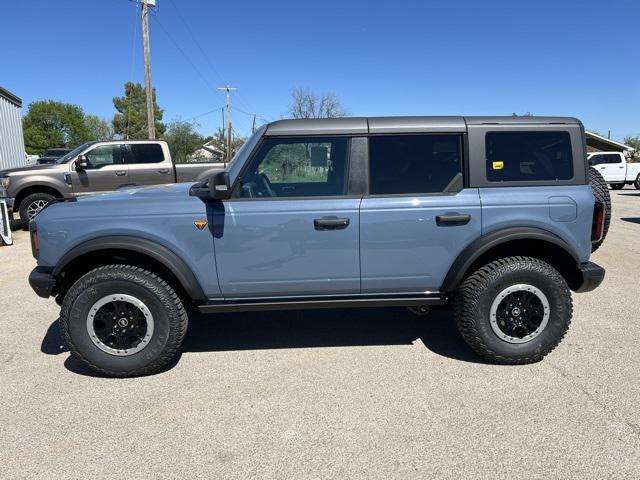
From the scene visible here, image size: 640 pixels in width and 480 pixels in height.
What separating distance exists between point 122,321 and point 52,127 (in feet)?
293

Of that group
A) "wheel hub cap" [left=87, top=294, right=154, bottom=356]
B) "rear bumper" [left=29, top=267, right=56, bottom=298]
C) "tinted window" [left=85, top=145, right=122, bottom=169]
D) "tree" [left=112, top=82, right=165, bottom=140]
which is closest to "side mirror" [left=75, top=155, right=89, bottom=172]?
"tinted window" [left=85, top=145, right=122, bottom=169]

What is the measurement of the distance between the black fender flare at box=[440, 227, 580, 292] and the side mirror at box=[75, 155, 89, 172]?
8593 millimetres

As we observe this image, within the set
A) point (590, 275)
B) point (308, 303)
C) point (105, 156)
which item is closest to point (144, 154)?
point (105, 156)

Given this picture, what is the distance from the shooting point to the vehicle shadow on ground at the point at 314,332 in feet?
13.0

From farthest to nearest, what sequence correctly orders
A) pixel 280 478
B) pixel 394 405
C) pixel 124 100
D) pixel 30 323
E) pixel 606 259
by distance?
pixel 124 100 → pixel 606 259 → pixel 30 323 → pixel 394 405 → pixel 280 478

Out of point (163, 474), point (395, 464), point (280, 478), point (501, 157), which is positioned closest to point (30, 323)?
point (163, 474)

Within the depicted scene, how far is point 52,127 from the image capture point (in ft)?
257

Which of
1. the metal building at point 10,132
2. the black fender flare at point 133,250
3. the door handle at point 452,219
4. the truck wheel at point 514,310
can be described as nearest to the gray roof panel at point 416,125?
the door handle at point 452,219

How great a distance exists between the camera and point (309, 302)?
346 centimetres

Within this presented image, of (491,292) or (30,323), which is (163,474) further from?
(30,323)

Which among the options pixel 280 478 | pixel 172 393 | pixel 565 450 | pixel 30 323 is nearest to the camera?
pixel 280 478

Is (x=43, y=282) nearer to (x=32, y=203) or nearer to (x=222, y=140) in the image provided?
(x=32, y=203)

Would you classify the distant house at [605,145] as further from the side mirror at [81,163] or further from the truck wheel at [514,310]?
the truck wheel at [514,310]

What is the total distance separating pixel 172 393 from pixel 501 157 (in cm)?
298
